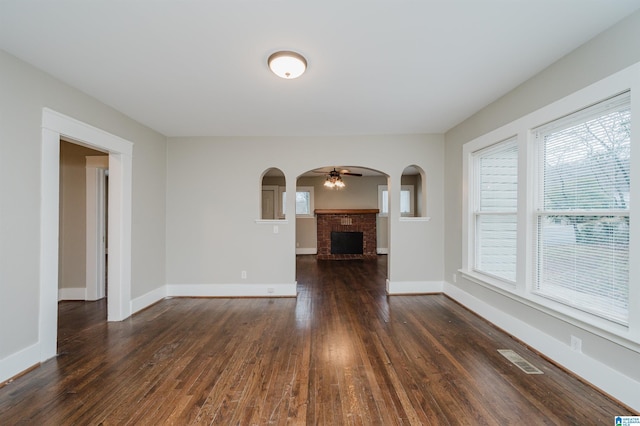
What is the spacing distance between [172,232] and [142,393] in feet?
9.12

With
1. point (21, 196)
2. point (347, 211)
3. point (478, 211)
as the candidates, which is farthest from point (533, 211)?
point (347, 211)

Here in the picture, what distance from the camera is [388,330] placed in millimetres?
3031

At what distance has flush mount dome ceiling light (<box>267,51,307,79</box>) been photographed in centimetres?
214

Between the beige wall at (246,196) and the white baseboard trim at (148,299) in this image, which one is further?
the beige wall at (246,196)

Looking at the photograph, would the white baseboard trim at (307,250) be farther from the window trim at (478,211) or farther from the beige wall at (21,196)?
the beige wall at (21,196)

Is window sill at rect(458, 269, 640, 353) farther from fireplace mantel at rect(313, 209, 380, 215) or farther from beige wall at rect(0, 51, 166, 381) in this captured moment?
fireplace mantel at rect(313, 209, 380, 215)

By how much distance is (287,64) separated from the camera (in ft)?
7.22

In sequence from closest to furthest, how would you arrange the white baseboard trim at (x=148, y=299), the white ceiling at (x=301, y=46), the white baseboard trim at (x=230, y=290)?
the white ceiling at (x=301, y=46) < the white baseboard trim at (x=148, y=299) < the white baseboard trim at (x=230, y=290)

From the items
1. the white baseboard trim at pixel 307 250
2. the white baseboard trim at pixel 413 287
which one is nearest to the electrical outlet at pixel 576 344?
the white baseboard trim at pixel 413 287

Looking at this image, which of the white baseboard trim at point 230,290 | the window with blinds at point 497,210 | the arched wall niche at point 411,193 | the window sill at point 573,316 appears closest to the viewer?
the window sill at point 573,316

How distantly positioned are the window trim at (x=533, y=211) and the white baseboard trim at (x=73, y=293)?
18.1 feet

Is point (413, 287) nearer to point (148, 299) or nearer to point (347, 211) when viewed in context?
point (148, 299)

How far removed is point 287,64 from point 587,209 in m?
2.61

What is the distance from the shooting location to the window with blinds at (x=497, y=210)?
300cm
